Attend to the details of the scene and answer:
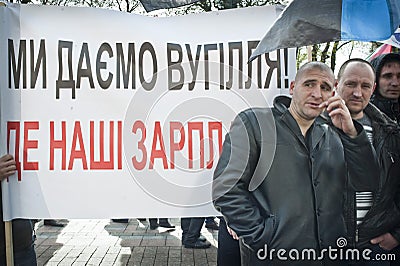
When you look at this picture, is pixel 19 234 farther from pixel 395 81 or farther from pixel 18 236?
pixel 395 81

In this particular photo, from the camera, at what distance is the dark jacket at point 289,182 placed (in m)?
2.61

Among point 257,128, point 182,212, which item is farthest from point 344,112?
point 182,212

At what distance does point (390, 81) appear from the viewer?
3061mm

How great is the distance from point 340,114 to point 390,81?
58 cm

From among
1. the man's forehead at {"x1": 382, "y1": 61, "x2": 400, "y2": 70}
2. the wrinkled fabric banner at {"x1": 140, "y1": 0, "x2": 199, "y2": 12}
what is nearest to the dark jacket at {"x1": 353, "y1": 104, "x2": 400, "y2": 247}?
the man's forehead at {"x1": 382, "y1": 61, "x2": 400, "y2": 70}

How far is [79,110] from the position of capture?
2896mm

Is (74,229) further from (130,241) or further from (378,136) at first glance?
(378,136)

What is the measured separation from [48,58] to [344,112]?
1619 millimetres

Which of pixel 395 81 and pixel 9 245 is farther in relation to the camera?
pixel 395 81

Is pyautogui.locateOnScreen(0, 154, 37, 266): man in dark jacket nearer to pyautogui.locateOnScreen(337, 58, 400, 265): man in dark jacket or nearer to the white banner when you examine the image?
the white banner

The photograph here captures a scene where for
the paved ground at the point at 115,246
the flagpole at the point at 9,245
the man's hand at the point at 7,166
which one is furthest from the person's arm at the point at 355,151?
the paved ground at the point at 115,246

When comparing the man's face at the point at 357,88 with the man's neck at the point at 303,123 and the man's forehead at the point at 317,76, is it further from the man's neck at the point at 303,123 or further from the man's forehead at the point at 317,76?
the man's neck at the point at 303,123

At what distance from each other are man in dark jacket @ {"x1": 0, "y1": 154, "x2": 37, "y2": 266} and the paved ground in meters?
2.93

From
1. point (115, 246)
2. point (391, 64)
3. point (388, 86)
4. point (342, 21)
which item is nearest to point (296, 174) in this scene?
point (342, 21)
